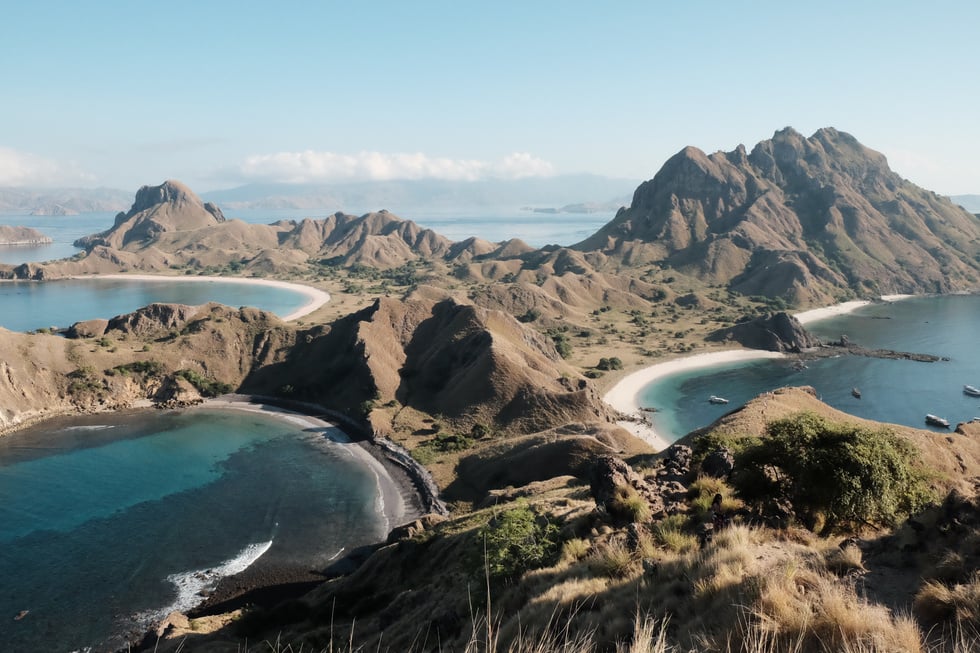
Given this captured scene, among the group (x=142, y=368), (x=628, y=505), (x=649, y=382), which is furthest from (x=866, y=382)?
(x=142, y=368)

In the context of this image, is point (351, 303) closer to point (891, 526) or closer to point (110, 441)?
point (110, 441)

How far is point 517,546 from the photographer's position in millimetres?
22828

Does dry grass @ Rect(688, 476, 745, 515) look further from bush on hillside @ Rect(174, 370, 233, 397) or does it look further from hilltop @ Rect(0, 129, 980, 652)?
bush on hillside @ Rect(174, 370, 233, 397)

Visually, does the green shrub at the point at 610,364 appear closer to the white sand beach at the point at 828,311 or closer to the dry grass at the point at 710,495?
the white sand beach at the point at 828,311

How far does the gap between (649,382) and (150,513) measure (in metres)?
83.1

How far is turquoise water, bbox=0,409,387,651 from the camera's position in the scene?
4147 centimetres

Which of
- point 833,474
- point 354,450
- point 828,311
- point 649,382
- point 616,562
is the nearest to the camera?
point 616,562

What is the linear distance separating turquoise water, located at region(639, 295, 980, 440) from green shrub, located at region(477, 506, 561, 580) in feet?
192

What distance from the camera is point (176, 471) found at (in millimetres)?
65125

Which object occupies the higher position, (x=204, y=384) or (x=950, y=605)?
(x=950, y=605)

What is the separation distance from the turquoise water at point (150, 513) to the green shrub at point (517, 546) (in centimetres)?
2891

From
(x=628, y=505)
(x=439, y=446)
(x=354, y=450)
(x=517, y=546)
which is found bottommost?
(x=354, y=450)

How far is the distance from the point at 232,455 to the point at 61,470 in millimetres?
18815

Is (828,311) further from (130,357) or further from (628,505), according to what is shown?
(130,357)
